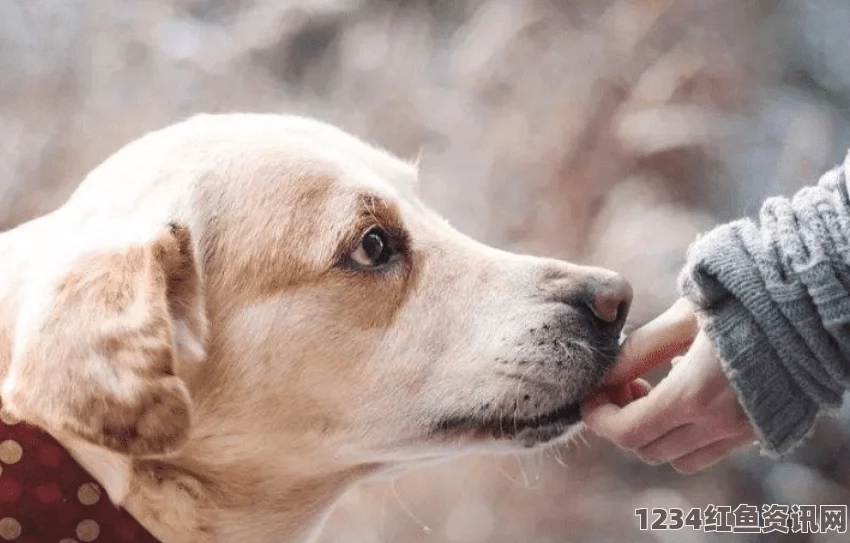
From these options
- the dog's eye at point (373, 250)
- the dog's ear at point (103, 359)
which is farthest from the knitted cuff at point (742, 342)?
the dog's ear at point (103, 359)

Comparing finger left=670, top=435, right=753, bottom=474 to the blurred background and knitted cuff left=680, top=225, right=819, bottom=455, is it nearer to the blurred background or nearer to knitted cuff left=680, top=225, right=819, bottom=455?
knitted cuff left=680, top=225, right=819, bottom=455

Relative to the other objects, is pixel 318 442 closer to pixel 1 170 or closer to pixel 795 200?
pixel 795 200

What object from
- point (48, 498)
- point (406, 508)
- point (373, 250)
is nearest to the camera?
point (48, 498)

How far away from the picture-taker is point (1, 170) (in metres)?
1.65

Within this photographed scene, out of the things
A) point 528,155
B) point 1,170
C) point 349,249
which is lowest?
point 1,170

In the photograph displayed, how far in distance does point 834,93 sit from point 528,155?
49 centimetres

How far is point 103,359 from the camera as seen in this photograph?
83cm

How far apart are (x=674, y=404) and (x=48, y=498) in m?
0.63

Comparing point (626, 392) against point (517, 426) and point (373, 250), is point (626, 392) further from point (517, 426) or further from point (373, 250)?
point (373, 250)

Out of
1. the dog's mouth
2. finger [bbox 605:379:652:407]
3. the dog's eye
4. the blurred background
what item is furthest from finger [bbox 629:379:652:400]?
the blurred background

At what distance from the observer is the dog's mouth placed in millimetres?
1012

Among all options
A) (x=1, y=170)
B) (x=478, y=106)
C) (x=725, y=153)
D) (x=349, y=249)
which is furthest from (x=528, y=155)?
(x=1, y=170)

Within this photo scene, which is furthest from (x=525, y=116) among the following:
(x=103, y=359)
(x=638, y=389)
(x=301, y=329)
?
(x=103, y=359)

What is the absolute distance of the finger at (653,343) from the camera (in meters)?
1.03
